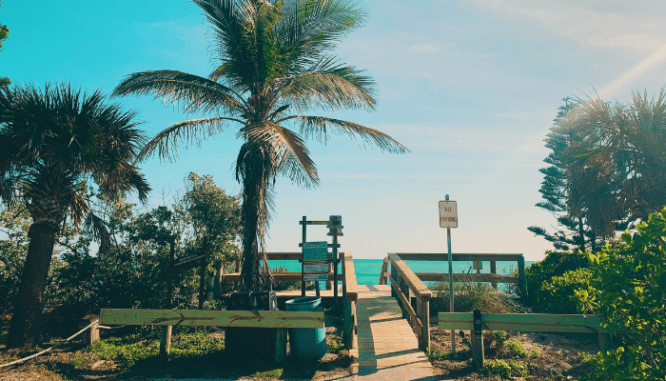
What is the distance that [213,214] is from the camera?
1039cm

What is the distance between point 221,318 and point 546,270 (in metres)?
9.51

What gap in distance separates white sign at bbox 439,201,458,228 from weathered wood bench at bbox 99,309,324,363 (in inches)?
116

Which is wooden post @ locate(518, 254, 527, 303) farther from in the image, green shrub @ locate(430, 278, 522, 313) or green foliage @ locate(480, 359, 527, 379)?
green foliage @ locate(480, 359, 527, 379)

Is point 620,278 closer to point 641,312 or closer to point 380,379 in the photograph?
point 641,312

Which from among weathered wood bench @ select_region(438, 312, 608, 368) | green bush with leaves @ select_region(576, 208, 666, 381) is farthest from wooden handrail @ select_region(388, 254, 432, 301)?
green bush with leaves @ select_region(576, 208, 666, 381)

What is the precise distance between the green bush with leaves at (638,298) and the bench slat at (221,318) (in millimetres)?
3795

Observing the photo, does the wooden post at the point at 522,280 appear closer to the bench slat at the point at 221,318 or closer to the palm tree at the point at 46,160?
the bench slat at the point at 221,318

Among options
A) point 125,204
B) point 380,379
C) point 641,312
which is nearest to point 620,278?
point 641,312

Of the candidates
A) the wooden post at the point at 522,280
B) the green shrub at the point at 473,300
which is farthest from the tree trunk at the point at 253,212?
the wooden post at the point at 522,280

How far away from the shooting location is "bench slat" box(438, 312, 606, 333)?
230 inches

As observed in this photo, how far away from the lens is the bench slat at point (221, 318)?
6.21 metres

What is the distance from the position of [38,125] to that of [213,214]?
4.21 m

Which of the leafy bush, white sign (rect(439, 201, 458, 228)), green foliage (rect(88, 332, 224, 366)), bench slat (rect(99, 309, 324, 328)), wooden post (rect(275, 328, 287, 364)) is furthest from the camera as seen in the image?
the leafy bush

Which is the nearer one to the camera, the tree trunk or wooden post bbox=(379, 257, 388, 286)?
the tree trunk
